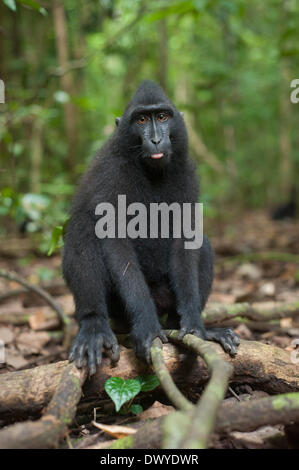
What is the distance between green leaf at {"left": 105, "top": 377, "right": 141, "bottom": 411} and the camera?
2673 mm

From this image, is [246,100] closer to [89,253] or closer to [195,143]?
[195,143]

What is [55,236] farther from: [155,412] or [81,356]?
[155,412]

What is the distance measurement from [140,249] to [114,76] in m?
14.3

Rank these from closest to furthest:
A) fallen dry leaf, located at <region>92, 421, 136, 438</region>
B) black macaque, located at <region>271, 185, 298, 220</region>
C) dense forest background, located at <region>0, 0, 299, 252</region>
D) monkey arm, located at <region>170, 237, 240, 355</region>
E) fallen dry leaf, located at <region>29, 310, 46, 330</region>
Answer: fallen dry leaf, located at <region>92, 421, 136, 438</region>, monkey arm, located at <region>170, 237, 240, 355</region>, fallen dry leaf, located at <region>29, 310, 46, 330</region>, dense forest background, located at <region>0, 0, 299, 252</region>, black macaque, located at <region>271, 185, 298, 220</region>

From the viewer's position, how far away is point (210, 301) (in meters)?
5.79

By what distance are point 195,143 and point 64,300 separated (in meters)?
9.08

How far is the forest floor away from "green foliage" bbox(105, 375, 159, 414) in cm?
7

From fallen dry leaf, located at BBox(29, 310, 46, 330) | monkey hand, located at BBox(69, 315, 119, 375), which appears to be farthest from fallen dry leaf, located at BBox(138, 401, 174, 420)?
fallen dry leaf, located at BBox(29, 310, 46, 330)

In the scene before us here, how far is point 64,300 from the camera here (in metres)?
6.26

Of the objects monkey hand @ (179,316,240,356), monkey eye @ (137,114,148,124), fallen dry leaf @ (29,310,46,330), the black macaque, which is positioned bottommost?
fallen dry leaf @ (29,310,46,330)

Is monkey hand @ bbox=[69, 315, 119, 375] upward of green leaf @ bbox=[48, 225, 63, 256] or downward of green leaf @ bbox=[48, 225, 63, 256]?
downward

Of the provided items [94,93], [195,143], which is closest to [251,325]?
[195,143]

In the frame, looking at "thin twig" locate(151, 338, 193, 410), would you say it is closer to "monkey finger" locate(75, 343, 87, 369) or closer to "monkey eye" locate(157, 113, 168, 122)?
"monkey finger" locate(75, 343, 87, 369)

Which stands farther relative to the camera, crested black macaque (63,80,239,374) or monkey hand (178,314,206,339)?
crested black macaque (63,80,239,374)
